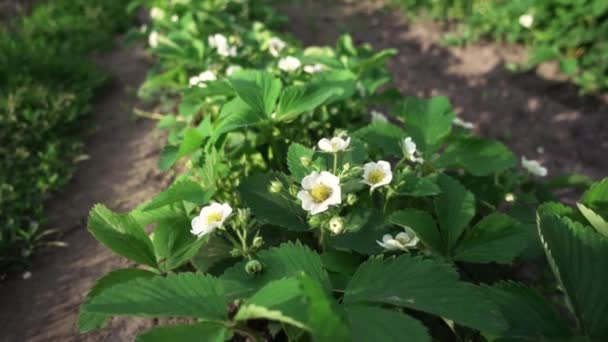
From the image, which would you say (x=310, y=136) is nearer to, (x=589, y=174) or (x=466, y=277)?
(x=466, y=277)

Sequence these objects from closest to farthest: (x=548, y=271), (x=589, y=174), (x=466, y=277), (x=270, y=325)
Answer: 1. (x=270, y=325)
2. (x=466, y=277)
3. (x=548, y=271)
4. (x=589, y=174)

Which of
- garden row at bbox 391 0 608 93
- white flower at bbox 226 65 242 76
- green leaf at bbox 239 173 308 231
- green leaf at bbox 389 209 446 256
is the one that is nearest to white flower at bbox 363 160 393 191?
green leaf at bbox 389 209 446 256

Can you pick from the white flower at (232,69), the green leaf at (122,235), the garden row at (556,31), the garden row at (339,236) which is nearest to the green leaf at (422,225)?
the garden row at (339,236)

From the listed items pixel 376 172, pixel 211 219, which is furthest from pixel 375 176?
pixel 211 219

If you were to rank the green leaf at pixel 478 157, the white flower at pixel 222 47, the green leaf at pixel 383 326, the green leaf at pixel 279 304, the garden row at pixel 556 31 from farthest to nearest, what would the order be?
the garden row at pixel 556 31 < the white flower at pixel 222 47 < the green leaf at pixel 478 157 < the green leaf at pixel 383 326 < the green leaf at pixel 279 304

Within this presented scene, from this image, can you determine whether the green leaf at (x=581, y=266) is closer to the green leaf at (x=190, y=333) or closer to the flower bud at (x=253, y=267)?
the flower bud at (x=253, y=267)

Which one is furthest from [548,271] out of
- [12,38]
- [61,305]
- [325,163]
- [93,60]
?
[12,38]
